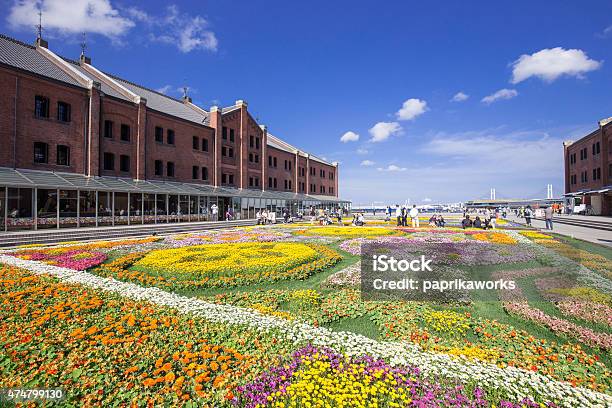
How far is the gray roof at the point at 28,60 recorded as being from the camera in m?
23.6

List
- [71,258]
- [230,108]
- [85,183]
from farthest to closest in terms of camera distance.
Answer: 1. [230,108]
2. [85,183]
3. [71,258]

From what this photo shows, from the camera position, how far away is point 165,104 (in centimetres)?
3828

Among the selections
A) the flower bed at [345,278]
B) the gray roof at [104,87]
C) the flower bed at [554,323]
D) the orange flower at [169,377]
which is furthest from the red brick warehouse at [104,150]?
the flower bed at [554,323]

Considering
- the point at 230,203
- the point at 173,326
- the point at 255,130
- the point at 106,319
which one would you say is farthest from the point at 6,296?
the point at 255,130

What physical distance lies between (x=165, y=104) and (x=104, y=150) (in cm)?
1320

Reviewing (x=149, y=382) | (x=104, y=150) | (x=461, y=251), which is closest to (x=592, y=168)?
(x=461, y=251)

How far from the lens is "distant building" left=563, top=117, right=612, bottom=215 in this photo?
39.3 meters

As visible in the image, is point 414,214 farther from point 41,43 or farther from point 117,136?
point 41,43

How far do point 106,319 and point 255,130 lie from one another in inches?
1681

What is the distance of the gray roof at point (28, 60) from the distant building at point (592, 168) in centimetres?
5680

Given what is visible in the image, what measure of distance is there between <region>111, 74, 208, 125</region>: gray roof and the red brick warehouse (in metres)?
0.23

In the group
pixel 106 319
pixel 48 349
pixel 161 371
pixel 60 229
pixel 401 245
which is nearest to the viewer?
pixel 161 371

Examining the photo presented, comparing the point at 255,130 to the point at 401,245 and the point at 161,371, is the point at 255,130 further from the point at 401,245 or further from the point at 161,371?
the point at 161,371

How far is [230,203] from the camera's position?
37906 millimetres
